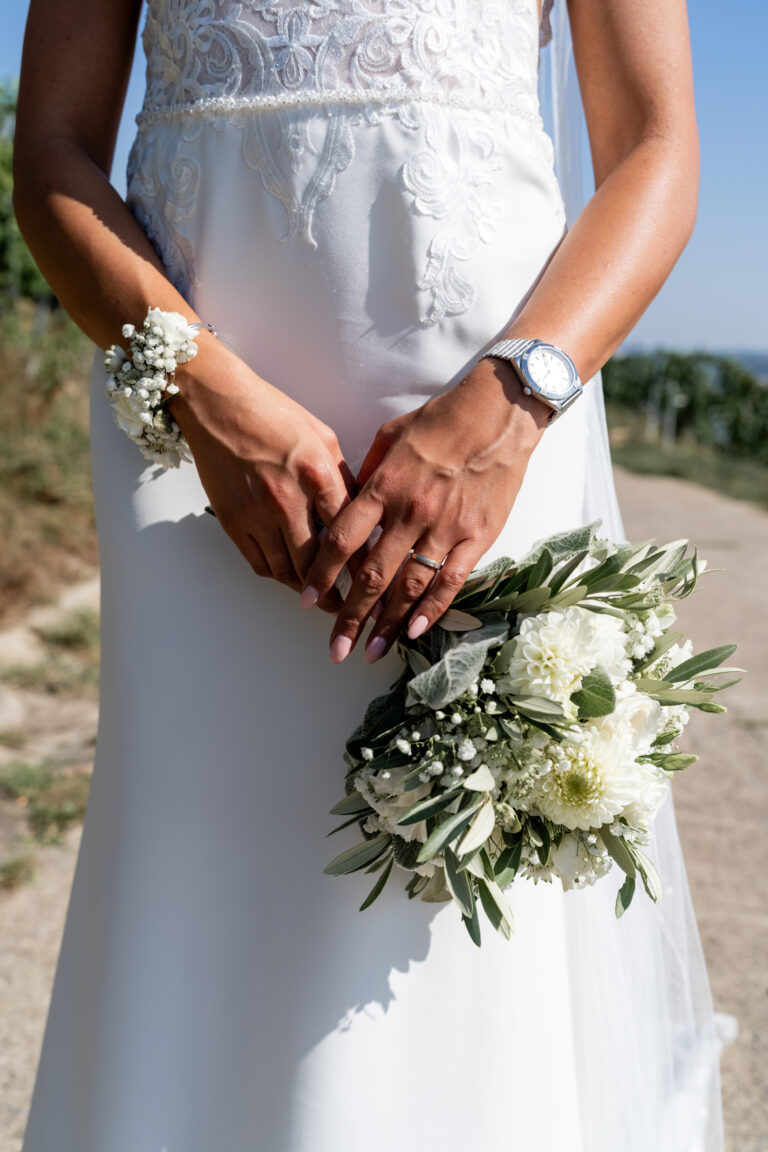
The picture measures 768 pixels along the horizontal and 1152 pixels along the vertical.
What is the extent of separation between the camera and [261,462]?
116 cm

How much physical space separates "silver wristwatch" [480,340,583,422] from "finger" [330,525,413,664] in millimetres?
235

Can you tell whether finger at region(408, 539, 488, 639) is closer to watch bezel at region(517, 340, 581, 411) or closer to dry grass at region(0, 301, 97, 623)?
watch bezel at region(517, 340, 581, 411)

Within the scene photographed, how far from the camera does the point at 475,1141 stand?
1.37m

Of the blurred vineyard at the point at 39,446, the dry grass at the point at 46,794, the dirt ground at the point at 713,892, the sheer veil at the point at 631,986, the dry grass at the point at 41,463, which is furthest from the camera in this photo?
the blurred vineyard at the point at 39,446

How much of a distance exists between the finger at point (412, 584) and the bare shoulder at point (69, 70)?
2.55ft

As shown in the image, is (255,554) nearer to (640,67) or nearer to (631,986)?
(640,67)

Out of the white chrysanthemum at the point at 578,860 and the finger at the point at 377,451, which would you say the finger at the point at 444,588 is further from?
the white chrysanthemum at the point at 578,860

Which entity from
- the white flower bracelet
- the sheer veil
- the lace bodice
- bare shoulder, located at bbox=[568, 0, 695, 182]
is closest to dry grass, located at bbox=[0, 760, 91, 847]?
the sheer veil

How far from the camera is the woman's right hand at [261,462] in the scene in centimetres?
116

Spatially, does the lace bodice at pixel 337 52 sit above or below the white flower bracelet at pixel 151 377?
above

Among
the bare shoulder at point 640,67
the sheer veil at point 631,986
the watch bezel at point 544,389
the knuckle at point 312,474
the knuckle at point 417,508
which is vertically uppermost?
the bare shoulder at point 640,67

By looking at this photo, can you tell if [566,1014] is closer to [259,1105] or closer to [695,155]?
[259,1105]

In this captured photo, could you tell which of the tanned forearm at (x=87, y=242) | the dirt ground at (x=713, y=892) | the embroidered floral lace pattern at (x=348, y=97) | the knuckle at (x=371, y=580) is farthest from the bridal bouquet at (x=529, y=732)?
the dirt ground at (x=713, y=892)

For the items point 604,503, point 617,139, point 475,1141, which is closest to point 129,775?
point 475,1141
